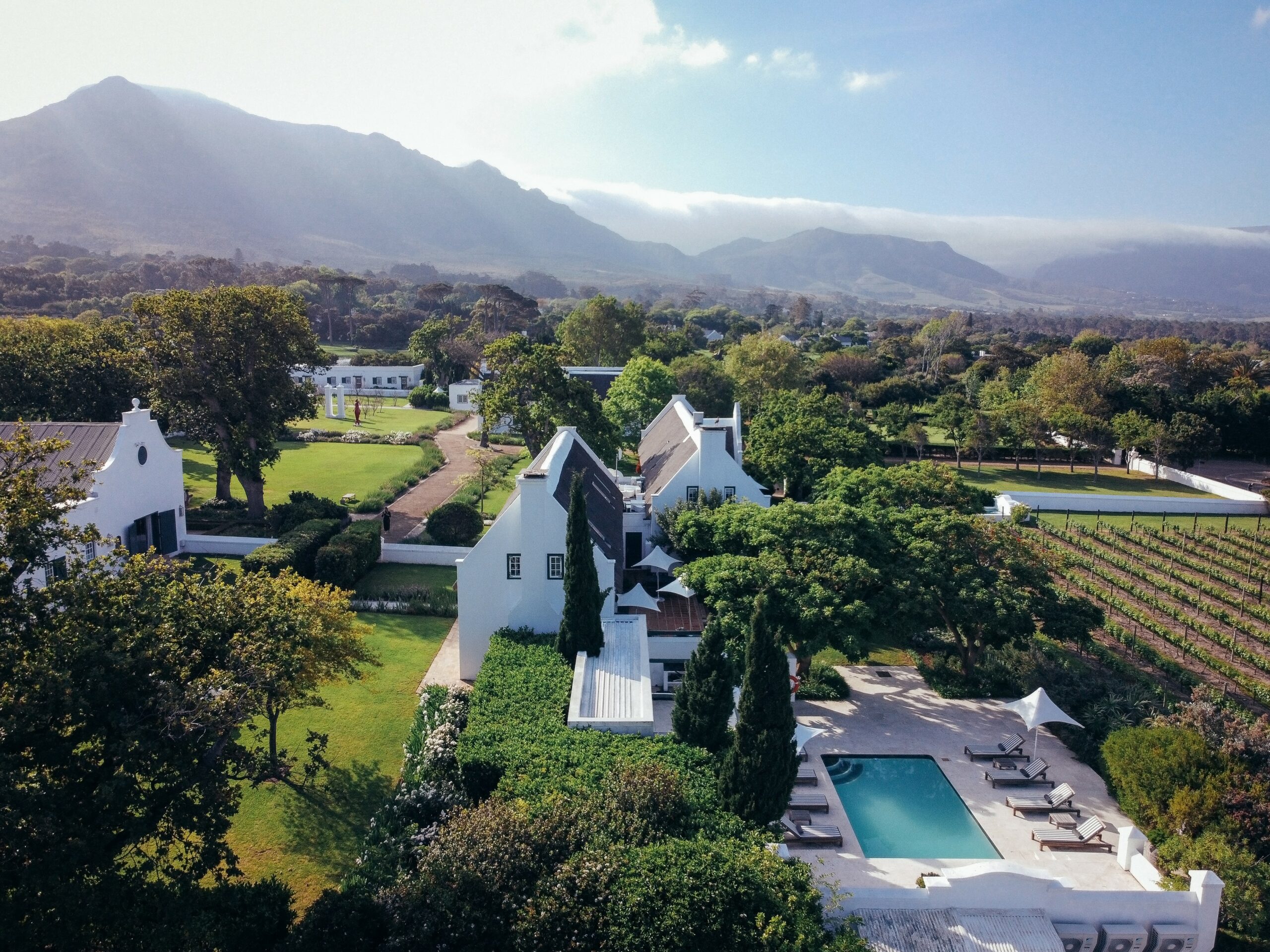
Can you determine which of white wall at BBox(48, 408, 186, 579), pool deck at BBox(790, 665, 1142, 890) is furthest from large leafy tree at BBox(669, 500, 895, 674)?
white wall at BBox(48, 408, 186, 579)

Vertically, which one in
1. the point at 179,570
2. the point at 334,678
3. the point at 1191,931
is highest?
the point at 179,570

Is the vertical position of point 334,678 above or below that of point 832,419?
below

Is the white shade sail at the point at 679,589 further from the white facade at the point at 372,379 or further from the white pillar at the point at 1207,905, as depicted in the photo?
the white facade at the point at 372,379

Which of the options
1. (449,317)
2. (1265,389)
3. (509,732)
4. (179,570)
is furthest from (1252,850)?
(449,317)

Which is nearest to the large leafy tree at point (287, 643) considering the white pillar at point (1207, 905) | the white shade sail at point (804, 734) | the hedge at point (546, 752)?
the hedge at point (546, 752)

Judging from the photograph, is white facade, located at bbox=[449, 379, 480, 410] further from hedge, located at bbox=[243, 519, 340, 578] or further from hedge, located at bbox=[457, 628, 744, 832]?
hedge, located at bbox=[457, 628, 744, 832]

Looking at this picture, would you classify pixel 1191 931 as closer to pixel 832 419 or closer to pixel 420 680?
pixel 420 680
